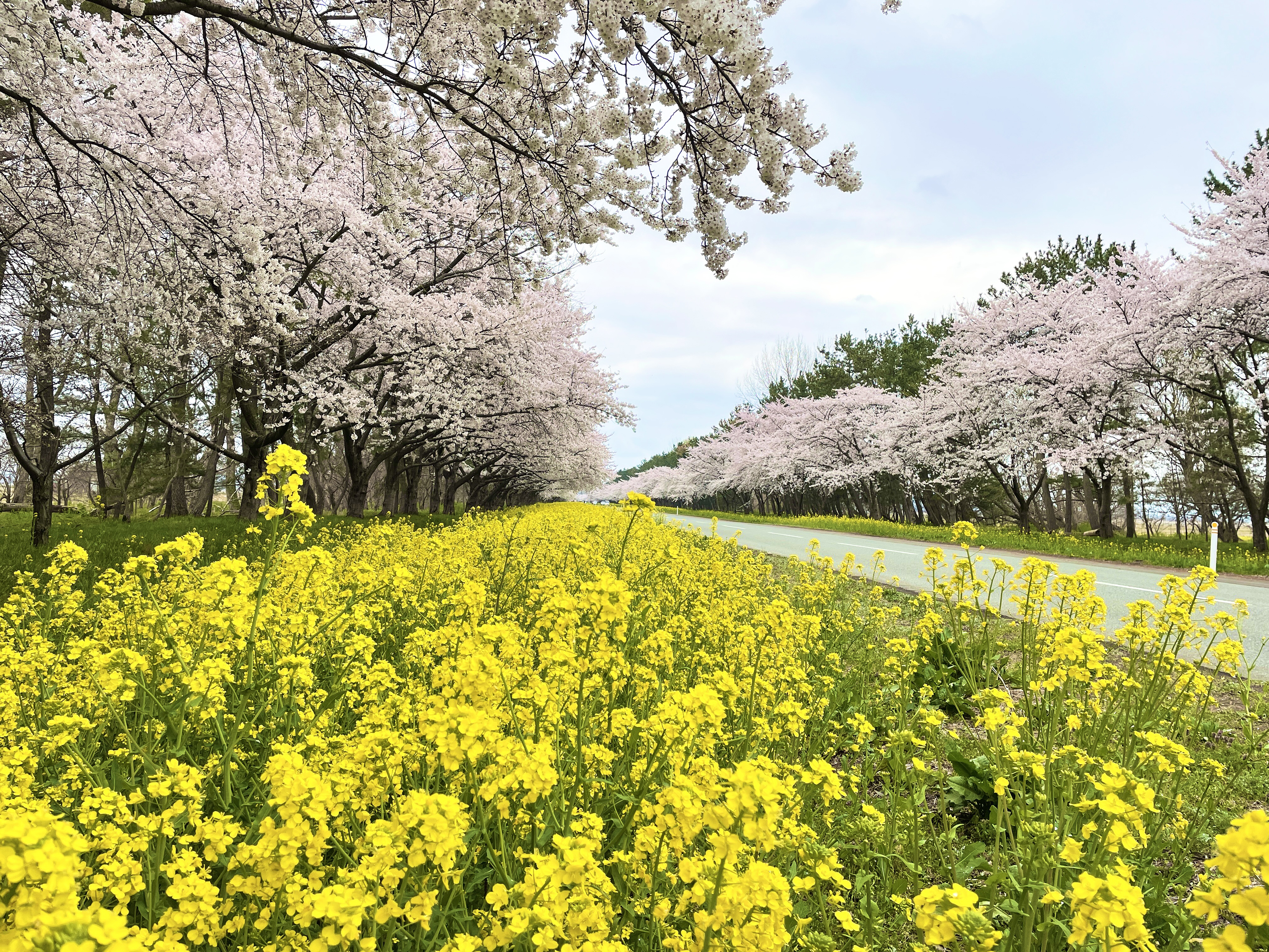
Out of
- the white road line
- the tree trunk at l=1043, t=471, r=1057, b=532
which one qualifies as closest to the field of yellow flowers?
the white road line

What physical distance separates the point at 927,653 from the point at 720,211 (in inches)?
161

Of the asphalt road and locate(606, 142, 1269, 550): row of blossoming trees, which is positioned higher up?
locate(606, 142, 1269, 550): row of blossoming trees

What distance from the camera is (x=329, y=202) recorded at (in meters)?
12.1

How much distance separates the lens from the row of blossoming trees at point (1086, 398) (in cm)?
1491

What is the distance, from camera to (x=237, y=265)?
11195 mm

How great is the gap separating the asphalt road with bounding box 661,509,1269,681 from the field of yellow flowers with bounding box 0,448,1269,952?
8.32 ft

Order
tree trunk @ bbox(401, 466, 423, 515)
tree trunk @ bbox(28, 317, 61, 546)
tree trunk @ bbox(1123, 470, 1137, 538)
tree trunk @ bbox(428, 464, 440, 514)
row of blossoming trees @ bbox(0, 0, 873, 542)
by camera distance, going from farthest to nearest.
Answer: tree trunk @ bbox(428, 464, 440, 514) → tree trunk @ bbox(1123, 470, 1137, 538) → tree trunk @ bbox(401, 466, 423, 515) → tree trunk @ bbox(28, 317, 61, 546) → row of blossoming trees @ bbox(0, 0, 873, 542)

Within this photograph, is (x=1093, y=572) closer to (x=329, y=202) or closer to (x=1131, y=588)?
(x=1131, y=588)

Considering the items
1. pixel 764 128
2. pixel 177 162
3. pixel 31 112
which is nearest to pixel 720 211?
pixel 764 128

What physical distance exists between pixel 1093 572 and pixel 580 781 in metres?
8.24

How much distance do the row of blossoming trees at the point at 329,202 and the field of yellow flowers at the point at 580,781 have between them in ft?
11.5

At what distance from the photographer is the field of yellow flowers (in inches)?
54.5

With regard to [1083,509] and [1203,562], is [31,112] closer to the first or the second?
[1203,562]

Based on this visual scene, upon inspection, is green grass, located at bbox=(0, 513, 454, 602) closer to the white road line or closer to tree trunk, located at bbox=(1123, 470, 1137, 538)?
the white road line
